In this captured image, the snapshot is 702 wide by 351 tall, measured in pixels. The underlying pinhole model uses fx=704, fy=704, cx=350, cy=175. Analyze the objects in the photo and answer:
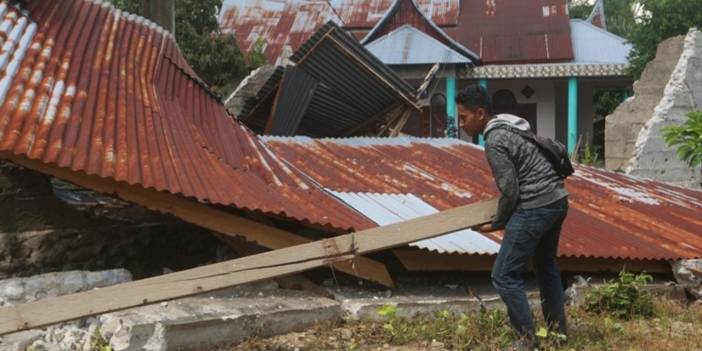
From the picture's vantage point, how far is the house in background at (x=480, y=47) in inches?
714

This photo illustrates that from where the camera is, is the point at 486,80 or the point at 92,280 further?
the point at 486,80

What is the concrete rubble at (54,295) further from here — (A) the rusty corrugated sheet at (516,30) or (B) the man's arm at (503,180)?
(A) the rusty corrugated sheet at (516,30)

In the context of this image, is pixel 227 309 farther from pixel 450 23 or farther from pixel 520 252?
pixel 450 23

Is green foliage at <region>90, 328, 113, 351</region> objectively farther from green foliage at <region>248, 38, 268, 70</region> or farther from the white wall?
the white wall

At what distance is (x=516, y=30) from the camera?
19.4m

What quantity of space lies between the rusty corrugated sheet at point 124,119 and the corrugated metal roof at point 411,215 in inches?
10.1

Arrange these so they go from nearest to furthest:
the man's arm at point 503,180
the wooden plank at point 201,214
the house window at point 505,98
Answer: the man's arm at point 503,180, the wooden plank at point 201,214, the house window at point 505,98

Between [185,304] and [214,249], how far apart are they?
1560 millimetres

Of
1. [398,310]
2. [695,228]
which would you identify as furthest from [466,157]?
[398,310]

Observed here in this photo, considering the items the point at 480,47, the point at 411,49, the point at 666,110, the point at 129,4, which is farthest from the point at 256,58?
the point at 666,110

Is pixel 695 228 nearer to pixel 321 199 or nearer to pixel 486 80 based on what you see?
pixel 321 199

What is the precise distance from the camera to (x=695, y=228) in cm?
680

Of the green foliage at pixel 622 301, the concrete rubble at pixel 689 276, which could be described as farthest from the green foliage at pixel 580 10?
the green foliage at pixel 622 301

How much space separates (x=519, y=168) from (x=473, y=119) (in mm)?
356
